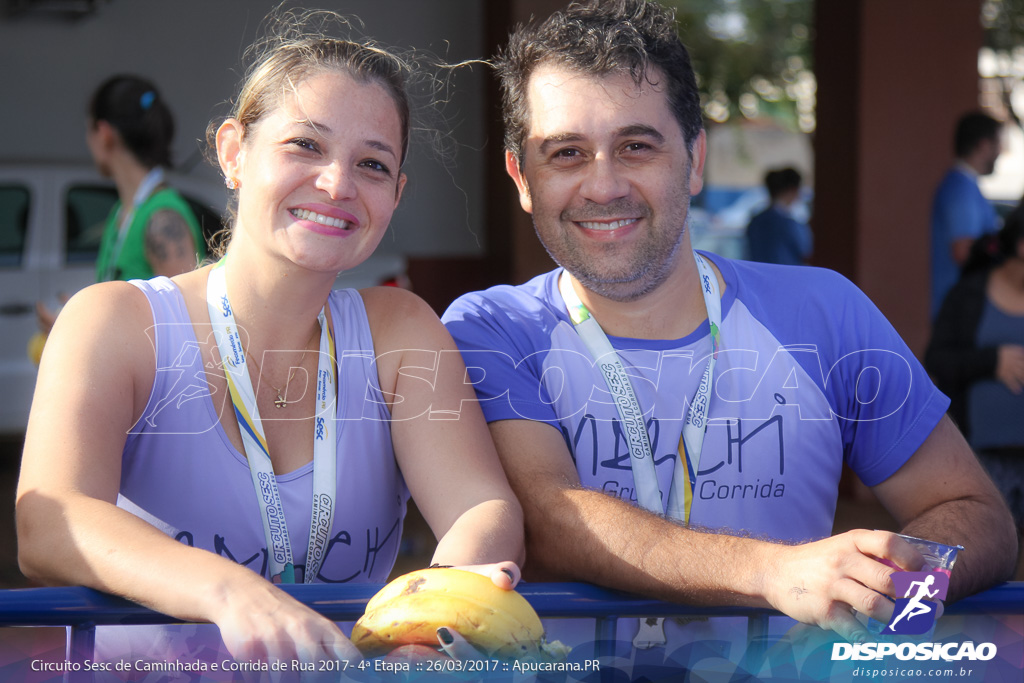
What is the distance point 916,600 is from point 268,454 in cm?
114

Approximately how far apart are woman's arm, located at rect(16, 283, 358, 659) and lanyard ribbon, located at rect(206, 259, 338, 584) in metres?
0.15

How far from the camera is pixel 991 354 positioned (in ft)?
13.6

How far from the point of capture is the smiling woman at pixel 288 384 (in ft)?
5.99

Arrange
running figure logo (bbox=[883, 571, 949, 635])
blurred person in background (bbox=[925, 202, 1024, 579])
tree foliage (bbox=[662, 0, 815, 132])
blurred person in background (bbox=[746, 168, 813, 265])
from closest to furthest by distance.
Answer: running figure logo (bbox=[883, 571, 949, 635]) < blurred person in background (bbox=[925, 202, 1024, 579]) < blurred person in background (bbox=[746, 168, 813, 265]) < tree foliage (bbox=[662, 0, 815, 132])

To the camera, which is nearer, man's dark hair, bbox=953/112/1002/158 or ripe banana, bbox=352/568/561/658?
ripe banana, bbox=352/568/561/658

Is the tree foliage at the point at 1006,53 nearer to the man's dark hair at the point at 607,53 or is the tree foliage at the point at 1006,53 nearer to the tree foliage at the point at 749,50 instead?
the tree foliage at the point at 749,50

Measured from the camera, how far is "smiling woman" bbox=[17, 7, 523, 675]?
5.99 ft

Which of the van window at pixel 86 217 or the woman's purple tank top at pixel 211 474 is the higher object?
the van window at pixel 86 217

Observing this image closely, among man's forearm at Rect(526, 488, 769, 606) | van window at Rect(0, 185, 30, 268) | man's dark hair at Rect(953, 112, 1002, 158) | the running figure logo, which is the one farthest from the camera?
van window at Rect(0, 185, 30, 268)

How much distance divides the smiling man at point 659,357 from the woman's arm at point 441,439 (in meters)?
0.13

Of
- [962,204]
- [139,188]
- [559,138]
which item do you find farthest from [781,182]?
[559,138]

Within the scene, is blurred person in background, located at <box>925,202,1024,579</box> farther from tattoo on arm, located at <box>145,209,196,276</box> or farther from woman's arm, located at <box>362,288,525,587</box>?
tattoo on arm, located at <box>145,209,196,276</box>

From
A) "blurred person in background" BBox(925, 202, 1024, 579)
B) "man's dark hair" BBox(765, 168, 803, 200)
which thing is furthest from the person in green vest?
"man's dark hair" BBox(765, 168, 803, 200)

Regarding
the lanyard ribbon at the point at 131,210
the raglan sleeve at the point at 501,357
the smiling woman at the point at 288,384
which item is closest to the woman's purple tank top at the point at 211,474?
the smiling woman at the point at 288,384
